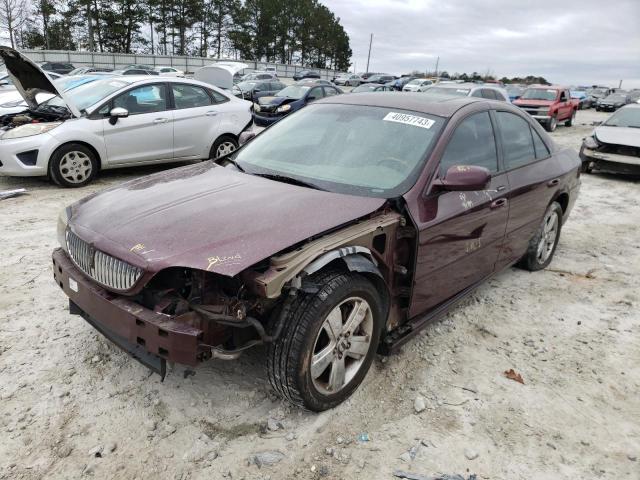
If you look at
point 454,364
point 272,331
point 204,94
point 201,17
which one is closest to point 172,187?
point 272,331

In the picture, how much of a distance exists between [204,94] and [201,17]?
186 ft

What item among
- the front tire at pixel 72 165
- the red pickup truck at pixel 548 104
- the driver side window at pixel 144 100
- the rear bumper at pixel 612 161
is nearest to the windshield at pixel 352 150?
the front tire at pixel 72 165

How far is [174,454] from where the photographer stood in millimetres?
2318

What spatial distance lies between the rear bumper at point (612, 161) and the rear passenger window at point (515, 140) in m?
6.73

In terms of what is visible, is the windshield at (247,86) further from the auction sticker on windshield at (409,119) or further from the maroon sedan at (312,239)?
the auction sticker on windshield at (409,119)

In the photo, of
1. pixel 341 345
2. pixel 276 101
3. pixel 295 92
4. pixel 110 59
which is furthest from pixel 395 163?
pixel 110 59

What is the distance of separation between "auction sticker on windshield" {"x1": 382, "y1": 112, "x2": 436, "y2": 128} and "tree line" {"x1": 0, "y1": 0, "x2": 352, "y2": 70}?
51424 mm

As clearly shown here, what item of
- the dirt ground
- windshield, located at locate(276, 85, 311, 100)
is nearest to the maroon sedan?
the dirt ground

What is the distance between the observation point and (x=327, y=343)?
8.38ft

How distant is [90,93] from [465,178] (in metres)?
6.68

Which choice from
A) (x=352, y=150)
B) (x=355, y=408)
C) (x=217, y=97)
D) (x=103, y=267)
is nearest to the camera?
(x=103, y=267)

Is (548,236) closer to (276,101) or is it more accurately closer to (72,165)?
(72,165)

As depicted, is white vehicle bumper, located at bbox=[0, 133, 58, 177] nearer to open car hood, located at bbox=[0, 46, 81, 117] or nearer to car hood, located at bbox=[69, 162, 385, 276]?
open car hood, located at bbox=[0, 46, 81, 117]

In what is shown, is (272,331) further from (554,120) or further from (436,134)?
(554,120)
